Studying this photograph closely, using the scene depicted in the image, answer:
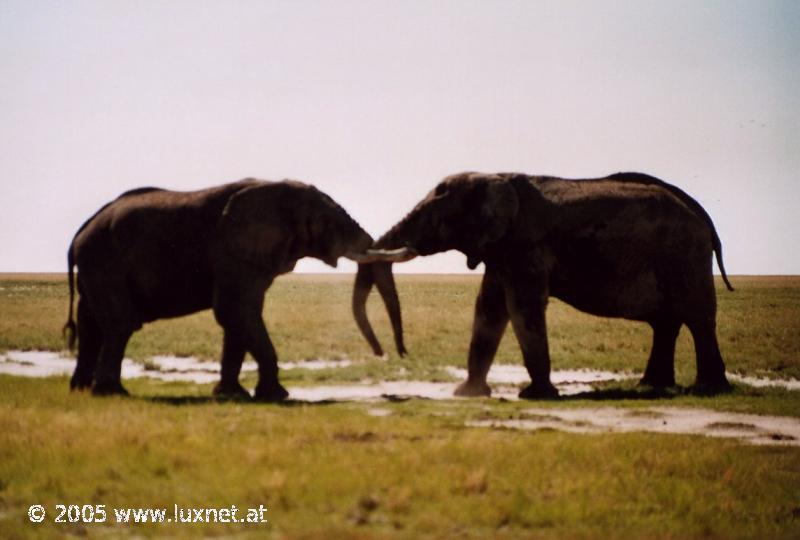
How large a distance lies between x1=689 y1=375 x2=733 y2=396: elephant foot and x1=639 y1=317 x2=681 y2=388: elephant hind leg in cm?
70

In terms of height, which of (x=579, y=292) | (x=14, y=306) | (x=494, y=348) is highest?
(x=579, y=292)

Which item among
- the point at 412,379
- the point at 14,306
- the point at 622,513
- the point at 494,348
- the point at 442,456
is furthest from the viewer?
the point at 14,306

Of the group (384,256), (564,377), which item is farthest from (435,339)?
(384,256)

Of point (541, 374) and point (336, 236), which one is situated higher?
point (336, 236)

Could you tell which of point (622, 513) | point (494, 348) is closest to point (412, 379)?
point (494, 348)

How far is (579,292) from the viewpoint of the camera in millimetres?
16422

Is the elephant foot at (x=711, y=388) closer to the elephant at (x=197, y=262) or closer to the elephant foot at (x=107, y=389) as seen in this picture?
the elephant at (x=197, y=262)

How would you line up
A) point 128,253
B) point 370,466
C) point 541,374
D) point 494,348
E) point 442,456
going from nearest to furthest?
1. point 370,466
2. point 442,456
3. point 128,253
4. point 541,374
5. point 494,348

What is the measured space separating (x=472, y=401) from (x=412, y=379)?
3.97 metres

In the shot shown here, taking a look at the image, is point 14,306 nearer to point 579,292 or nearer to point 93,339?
point 93,339

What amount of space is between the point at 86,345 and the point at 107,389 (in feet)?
4.69

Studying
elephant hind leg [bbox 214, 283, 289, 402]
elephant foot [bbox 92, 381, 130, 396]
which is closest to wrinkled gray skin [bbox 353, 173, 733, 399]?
elephant hind leg [bbox 214, 283, 289, 402]

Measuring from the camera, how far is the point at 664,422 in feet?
42.1

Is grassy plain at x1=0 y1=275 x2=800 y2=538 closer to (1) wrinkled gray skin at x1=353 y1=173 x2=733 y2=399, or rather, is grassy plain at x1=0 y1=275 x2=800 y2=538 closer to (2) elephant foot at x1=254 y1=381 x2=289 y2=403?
(2) elephant foot at x1=254 y1=381 x2=289 y2=403
